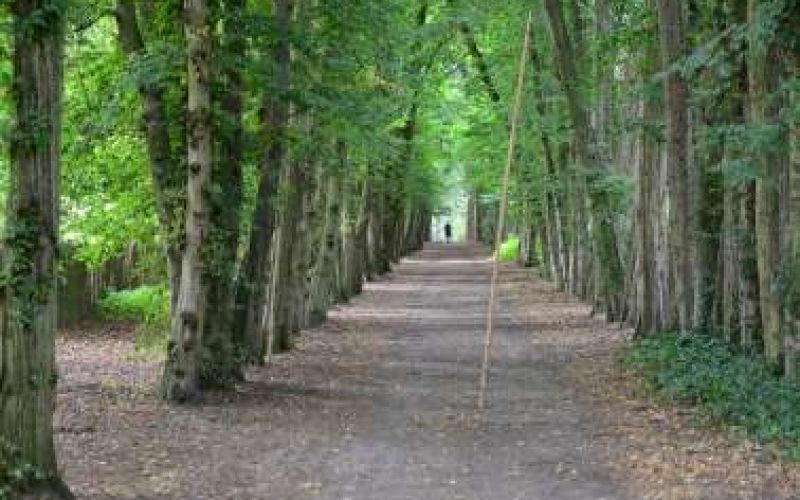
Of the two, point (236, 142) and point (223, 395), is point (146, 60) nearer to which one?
point (236, 142)

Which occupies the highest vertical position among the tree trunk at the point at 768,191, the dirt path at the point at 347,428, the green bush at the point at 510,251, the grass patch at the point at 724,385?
the tree trunk at the point at 768,191

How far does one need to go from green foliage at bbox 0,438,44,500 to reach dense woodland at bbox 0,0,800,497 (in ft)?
0.16

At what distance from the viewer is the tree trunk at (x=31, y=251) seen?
8.09 m

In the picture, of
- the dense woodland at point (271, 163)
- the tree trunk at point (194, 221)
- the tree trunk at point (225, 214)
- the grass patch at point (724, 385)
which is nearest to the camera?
the dense woodland at point (271, 163)

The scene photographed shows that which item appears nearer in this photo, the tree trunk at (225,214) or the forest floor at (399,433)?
the forest floor at (399,433)

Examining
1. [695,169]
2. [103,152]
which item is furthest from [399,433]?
[695,169]

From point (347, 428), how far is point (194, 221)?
3.01 meters

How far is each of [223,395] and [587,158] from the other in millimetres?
10844

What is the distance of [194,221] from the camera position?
45.2 ft

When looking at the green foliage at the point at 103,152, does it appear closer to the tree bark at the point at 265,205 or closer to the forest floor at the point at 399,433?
the tree bark at the point at 265,205

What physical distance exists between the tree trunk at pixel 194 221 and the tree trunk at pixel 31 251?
205 inches

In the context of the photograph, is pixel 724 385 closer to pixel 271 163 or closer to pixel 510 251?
pixel 271 163

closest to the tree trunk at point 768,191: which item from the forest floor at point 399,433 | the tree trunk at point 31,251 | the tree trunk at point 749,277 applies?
the tree trunk at point 749,277

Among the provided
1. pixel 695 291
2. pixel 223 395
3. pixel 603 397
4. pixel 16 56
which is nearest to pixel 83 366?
pixel 223 395
